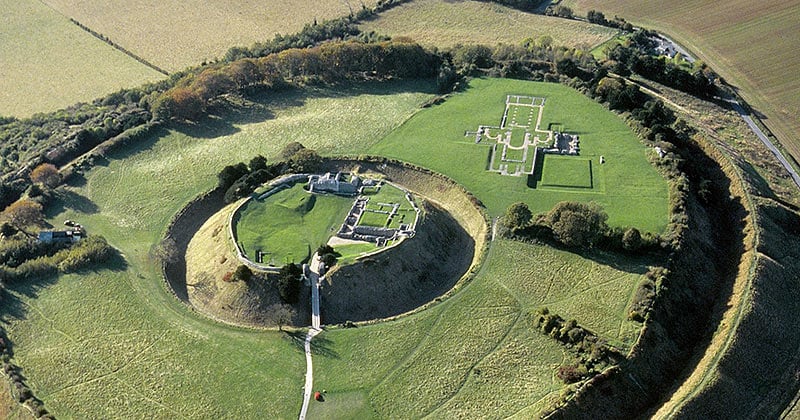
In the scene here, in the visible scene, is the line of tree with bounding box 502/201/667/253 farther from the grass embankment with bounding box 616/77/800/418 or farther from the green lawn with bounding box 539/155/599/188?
the grass embankment with bounding box 616/77/800/418

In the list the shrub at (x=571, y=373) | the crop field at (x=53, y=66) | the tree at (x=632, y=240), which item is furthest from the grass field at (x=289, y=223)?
the crop field at (x=53, y=66)

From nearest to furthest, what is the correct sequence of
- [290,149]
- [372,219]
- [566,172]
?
1. [372,219]
2. [566,172]
3. [290,149]

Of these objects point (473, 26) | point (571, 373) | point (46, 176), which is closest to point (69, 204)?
point (46, 176)

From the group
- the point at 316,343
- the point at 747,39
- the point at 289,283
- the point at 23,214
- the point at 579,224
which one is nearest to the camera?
the point at 316,343

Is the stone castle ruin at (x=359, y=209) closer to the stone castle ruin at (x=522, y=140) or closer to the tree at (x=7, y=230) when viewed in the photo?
the stone castle ruin at (x=522, y=140)

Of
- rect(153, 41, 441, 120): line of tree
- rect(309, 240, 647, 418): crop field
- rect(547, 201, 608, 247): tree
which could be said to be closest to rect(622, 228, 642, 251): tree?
rect(309, 240, 647, 418): crop field

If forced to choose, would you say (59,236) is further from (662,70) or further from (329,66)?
(662,70)

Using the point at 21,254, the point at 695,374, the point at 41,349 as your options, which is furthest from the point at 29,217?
the point at 695,374

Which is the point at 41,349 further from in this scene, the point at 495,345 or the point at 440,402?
the point at 495,345
